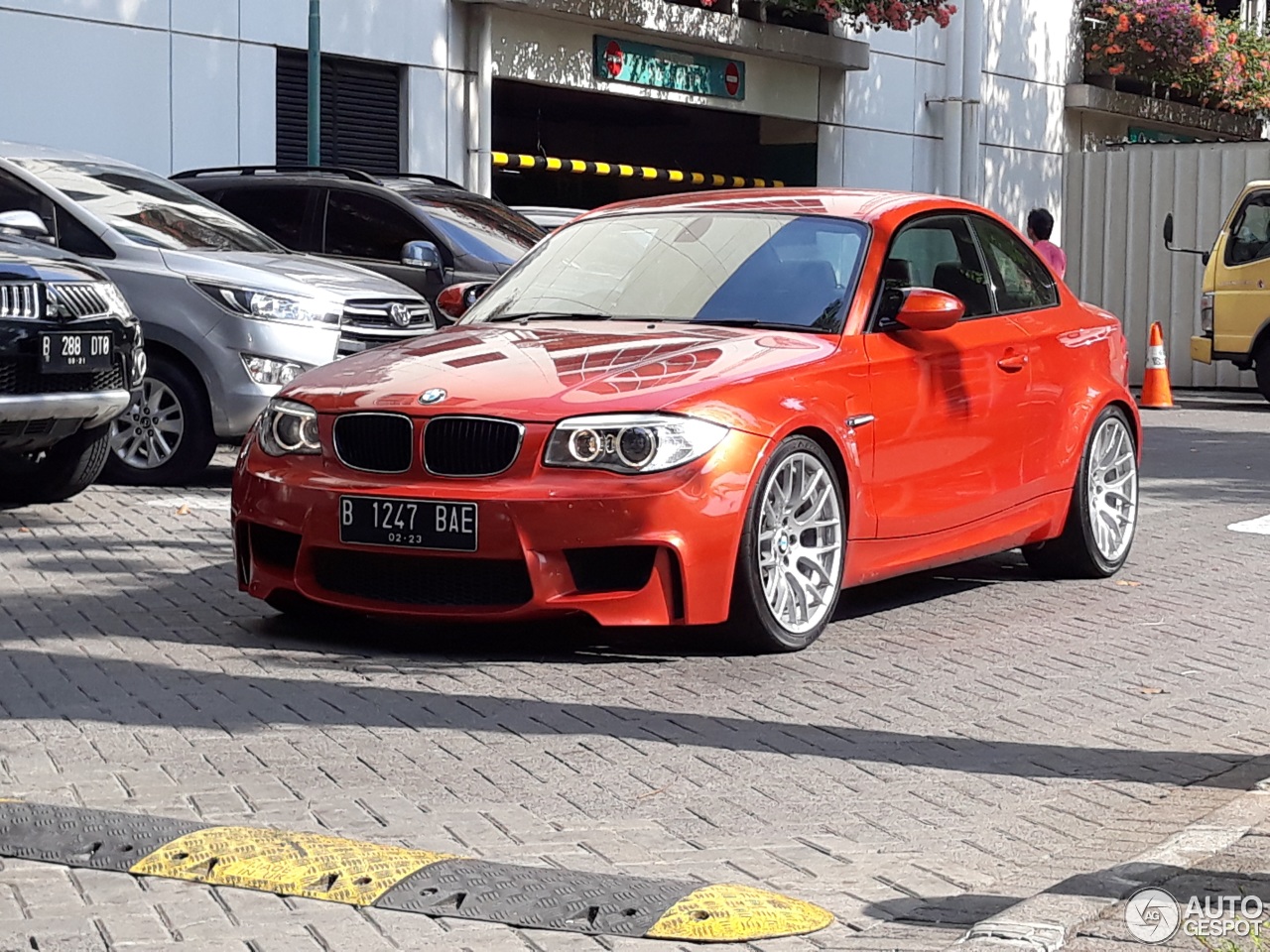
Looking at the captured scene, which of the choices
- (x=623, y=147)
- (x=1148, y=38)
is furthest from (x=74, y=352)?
(x=1148, y=38)

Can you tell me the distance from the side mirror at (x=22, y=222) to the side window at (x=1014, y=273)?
14.7ft

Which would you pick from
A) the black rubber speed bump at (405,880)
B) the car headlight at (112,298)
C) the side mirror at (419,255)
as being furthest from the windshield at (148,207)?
the black rubber speed bump at (405,880)

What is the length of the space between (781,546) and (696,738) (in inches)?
51.9

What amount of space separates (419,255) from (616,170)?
11.4 meters

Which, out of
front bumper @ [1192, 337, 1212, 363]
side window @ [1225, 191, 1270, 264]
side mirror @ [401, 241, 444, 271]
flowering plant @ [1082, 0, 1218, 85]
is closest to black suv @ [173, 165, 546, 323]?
side mirror @ [401, 241, 444, 271]

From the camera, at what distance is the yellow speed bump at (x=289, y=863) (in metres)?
4.24

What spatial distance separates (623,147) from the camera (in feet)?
83.5

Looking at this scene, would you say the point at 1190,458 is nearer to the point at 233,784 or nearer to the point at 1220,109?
the point at 233,784

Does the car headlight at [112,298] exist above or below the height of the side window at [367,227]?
below

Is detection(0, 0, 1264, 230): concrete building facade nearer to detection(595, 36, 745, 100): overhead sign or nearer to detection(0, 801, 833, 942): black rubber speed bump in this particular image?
detection(595, 36, 745, 100): overhead sign

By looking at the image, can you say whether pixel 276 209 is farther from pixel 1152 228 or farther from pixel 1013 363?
pixel 1152 228

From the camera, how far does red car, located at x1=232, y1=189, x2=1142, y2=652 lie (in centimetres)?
650

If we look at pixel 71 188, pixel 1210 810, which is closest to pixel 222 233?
pixel 71 188

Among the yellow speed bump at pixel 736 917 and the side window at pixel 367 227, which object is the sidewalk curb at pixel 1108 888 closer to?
the yellow speed bump at pixel 736 917
